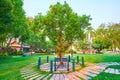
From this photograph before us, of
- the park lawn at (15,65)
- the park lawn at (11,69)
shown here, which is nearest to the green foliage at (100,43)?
the park lawn at (15,65)

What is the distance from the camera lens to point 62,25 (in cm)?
1728

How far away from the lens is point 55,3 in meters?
17.7

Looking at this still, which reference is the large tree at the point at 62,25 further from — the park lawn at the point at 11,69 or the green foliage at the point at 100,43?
the green foliage at the point at 100,43

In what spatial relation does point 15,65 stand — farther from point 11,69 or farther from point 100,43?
point 100,43

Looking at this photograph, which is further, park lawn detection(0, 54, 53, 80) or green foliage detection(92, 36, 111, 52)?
green foliage detection(92, 36, 111, 52)

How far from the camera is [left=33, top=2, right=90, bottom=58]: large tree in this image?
1700 centimetres

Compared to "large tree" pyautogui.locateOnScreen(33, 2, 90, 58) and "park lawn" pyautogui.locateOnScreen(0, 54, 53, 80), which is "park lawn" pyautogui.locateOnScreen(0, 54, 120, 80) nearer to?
"park lawn" pyautogui.locateOnScreen(0, 54, 53, 80)

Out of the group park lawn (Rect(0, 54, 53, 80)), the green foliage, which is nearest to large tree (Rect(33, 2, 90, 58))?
park lawn (Rect(0, 54, 53, 80))

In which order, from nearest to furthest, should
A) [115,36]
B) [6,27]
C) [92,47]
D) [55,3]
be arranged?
[55,3] < [6,27] < [115,36] < [92,47]

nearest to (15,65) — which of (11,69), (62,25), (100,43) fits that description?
(11,69)

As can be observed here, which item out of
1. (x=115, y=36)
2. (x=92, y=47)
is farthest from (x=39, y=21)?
(x=92, y=47)

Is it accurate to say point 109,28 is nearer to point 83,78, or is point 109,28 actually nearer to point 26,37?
point 26,37

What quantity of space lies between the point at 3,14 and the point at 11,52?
27247 mm

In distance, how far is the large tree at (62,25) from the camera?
17000 mm
